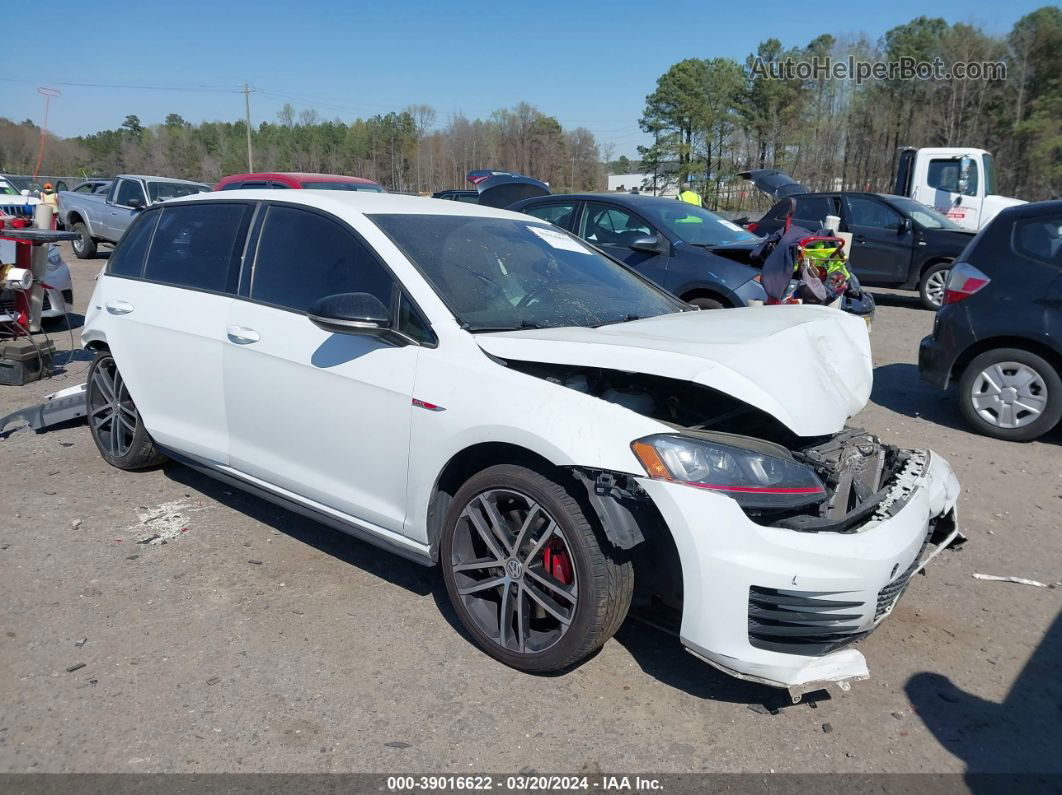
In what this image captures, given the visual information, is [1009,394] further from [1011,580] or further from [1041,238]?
[1011,580]

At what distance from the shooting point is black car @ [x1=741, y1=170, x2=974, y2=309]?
12781 mm

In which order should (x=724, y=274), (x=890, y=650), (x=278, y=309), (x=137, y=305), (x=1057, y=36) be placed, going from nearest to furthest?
1. (x=890, y=650)
2. (x=278, y=309)
3. (x=137, y=305)
4. (x=724, y=274)
5. (x=1057, y=36)

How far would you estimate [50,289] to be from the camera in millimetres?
8031

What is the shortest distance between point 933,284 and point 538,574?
1205 centimetres

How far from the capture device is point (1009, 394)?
20.2 feet

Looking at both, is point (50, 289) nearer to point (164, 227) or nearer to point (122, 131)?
point (164, 227)

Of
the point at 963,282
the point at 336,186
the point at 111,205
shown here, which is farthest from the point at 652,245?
the point at 111,205

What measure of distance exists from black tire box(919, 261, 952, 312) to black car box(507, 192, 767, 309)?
561cm

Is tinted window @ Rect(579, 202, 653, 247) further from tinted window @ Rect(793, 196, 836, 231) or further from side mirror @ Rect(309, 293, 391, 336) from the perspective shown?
tinted window @ Rect(793, 196, 836, 231)

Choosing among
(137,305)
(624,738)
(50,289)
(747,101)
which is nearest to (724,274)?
(137,305)

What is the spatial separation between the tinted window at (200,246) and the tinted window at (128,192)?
14.3 metres

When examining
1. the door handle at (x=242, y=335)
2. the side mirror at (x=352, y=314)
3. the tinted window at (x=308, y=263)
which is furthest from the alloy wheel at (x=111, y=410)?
the side mirror at (x=352, y=314)

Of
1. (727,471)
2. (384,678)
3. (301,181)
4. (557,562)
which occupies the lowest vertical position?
(384,678)

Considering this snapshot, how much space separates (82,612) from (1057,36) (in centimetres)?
4413
